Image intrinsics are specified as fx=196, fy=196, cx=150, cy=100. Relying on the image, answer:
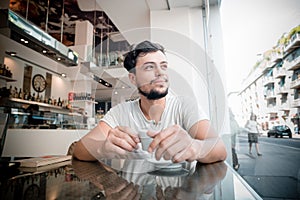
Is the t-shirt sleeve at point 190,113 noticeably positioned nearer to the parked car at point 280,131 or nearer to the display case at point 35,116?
the parked car at point 280,131

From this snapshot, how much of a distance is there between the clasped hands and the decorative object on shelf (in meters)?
2.36

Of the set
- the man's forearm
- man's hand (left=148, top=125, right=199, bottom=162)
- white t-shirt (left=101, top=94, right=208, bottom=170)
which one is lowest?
the man's forearm

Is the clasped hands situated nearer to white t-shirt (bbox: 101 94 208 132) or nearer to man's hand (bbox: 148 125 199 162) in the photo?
man's hand (bbox: 148 125 199 162)

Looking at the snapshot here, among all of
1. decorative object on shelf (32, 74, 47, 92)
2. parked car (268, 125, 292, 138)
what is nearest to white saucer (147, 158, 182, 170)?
parked car (268, 125, 292, 138)

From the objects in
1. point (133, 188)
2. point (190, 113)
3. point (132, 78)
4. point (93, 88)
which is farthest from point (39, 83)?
point (133, 188)

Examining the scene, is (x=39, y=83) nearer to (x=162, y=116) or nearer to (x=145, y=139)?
(x=162, y=116)

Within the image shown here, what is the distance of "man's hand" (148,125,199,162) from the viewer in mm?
323

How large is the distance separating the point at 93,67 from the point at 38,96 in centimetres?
118

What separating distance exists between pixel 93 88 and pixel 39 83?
1636 mm

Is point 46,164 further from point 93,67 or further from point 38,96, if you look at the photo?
point 38,96

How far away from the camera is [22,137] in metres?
1.25

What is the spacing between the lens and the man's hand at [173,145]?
1.06 ft

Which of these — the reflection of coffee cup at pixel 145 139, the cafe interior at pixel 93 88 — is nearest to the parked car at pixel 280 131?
the cafe interior at pixel 93 88

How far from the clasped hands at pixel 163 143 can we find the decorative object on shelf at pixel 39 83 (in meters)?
2.36
